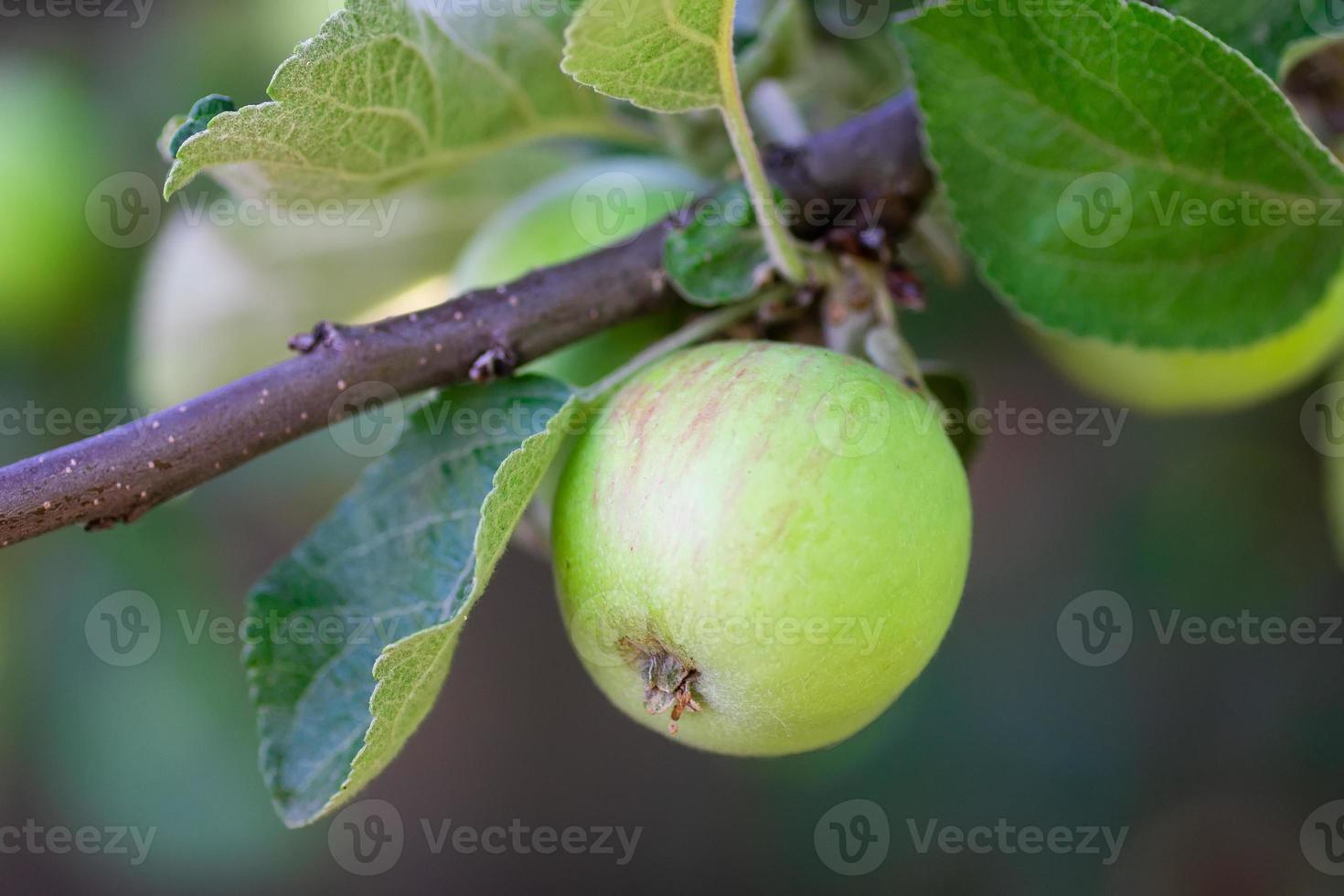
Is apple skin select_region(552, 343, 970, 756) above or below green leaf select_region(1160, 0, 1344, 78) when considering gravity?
below

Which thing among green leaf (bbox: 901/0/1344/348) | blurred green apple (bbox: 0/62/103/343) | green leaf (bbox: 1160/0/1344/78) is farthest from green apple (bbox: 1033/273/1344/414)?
blurred green apple (bbox: 0/62/103/343)

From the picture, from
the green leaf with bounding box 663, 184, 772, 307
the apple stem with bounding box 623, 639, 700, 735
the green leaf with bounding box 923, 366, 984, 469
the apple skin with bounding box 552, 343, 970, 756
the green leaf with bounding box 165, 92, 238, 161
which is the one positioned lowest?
the green leaf with bounding box 923, 366, 984, 469

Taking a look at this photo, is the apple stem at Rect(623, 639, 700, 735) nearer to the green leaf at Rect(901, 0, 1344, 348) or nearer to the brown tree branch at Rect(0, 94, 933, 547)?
the brown tree branch at Rect(0, 94, 933, 547)

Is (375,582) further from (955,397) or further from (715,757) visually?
(715,757)

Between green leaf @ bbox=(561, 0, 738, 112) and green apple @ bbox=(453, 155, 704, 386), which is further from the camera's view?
green apple @ bbox=(453, 155, 704, 386)

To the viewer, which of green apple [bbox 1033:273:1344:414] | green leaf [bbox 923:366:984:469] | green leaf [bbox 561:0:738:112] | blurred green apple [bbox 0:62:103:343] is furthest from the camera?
blurred green apple [bbox 0:62:103:343]

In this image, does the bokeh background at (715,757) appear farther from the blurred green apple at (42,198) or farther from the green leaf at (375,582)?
the green leaf at (375,582)

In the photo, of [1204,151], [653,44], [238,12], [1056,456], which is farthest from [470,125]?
[1056,456]

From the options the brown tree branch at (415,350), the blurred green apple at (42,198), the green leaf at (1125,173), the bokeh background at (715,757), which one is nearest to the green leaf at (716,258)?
the brown tree branch at (415,350)
